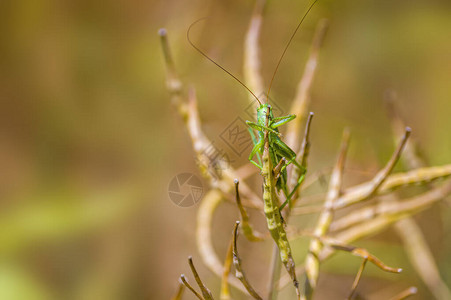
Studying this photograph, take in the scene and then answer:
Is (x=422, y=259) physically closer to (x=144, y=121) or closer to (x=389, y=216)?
(x=389, y=216)

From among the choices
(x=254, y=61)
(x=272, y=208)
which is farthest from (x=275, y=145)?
(x=254, y=61)

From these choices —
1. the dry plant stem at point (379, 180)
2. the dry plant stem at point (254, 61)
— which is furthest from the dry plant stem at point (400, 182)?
the dry plant stem at point (254, 61)

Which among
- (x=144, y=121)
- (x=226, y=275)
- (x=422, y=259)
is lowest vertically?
(x=226, y=275)

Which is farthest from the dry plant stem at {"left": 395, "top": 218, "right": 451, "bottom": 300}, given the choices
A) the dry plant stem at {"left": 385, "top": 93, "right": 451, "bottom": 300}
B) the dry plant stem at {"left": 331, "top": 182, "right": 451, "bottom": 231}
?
the dry plant stem at {"left": 331, "top": 182, "right": 451, "bottom": 231}

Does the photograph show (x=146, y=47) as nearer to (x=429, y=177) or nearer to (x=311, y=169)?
(x=311, y=169)

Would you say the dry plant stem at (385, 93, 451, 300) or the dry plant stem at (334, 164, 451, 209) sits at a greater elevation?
the dry plant stem at (385, 93, 451, 300)

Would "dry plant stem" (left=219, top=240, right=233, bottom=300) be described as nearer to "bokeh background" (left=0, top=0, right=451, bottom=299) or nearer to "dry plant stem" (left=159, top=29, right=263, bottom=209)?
"dry plant stem" (left=159, top=29, right=263, bottom=209)
